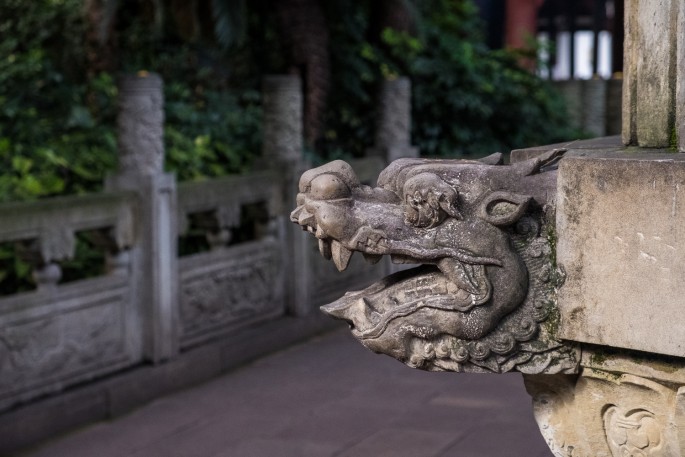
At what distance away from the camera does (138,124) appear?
249 inches

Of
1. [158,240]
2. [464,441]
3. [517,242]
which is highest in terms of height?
[517,242]

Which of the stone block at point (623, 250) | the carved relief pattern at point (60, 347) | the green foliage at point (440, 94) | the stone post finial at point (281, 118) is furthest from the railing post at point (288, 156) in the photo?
the stone block at point (623, 250)

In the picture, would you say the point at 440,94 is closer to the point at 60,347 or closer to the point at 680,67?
the point at 60,347

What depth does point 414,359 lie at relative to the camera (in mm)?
2115

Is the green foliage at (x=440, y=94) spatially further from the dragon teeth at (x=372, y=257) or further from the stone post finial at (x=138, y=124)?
the dragon teeth at (x=372, y=257)

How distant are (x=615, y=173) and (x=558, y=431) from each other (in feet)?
1.89

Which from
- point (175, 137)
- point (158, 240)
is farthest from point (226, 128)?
point (158, 240)

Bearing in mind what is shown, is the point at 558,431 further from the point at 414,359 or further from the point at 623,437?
the point at 414,359

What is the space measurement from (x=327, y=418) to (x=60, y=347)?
137 centimetres

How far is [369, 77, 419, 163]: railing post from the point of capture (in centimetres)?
899

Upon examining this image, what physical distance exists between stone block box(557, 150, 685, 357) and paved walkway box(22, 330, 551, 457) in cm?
324

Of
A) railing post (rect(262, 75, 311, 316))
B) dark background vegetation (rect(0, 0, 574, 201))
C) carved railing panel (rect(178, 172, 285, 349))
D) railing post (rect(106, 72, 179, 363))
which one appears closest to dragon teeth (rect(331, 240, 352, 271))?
railing post (rect(106, 72, 179, 363))

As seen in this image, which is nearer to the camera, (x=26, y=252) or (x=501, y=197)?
(x=501, y=197)

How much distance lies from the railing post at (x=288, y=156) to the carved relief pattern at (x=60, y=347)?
173cm
